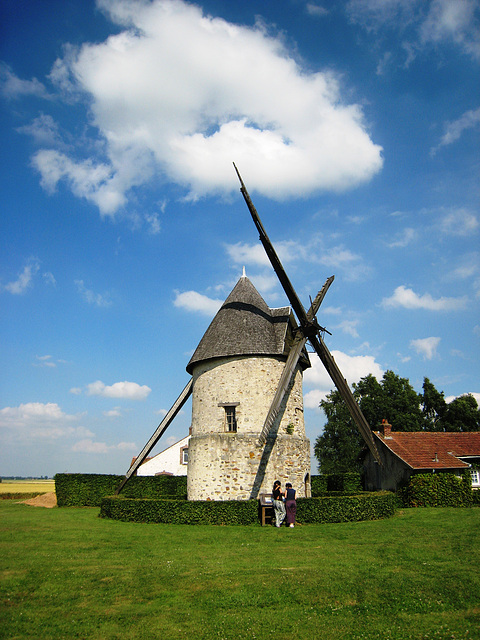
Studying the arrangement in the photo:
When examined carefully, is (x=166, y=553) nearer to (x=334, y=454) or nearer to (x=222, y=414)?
(x=222, y=414)

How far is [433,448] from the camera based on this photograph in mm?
25422

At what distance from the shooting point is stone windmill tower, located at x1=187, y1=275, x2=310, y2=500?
59.0 ft

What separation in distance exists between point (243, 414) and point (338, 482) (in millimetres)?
15655

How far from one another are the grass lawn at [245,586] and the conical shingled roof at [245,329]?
26.8 feet

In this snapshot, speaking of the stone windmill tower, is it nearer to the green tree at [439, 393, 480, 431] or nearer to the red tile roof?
the red tile roof

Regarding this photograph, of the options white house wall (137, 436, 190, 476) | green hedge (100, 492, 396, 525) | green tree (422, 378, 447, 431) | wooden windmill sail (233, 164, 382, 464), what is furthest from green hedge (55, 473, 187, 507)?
green tree (422, 378, 447, 431)

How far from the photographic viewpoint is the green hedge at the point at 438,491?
21.7 meters

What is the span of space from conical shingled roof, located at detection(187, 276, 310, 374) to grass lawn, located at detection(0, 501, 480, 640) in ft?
26.8

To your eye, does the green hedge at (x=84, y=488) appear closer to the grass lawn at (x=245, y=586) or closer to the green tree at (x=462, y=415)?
the grass lawn at (x=245, y=586)

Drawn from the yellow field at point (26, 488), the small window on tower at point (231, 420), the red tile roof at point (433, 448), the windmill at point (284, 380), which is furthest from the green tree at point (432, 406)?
the yellow field at point (26, 488)

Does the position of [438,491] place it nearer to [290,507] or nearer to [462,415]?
[290,507]

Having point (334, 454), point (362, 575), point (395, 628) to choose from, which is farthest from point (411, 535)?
point (334, 454)

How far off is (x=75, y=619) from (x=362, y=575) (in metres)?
5.12

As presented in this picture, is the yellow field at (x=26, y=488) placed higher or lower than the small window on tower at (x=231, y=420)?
Result: lower
